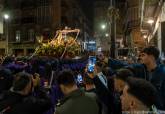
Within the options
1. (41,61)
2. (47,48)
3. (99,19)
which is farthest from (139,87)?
(99,19)

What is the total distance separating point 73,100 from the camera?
14.5 ft

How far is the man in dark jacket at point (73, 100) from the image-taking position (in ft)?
14.3

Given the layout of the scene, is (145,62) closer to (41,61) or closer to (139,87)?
(139,87)

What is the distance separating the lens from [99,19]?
96438mm

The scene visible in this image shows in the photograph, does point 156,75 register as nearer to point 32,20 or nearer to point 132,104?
point 132,104

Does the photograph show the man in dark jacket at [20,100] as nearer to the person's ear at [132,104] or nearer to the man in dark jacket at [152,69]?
the man in dark jacket at [152,69]

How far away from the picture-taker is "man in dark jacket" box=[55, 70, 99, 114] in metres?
4.37

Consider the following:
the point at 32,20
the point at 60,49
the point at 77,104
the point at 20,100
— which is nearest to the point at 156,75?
the point at 77,104

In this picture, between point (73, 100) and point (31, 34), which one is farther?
point (31, 34)

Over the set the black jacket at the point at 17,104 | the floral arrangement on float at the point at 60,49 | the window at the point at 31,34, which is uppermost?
the window at the point at 31,34

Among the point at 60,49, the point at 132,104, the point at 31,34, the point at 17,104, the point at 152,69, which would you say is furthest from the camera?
the point at 31,34

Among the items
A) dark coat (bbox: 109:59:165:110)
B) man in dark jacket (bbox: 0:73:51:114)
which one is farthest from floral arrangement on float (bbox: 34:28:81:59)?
man in dark jacket (bbox: 0:73:51:114)

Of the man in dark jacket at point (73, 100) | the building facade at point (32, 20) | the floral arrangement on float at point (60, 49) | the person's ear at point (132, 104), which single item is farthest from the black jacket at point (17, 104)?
the building facade at point (32, 20)

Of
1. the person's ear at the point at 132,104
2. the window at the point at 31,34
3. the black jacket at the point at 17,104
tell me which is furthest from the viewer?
the window at the point at 31,34
